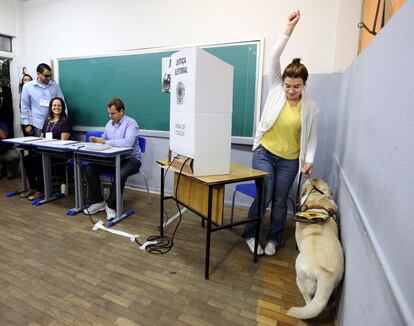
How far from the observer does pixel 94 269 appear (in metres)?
2.00

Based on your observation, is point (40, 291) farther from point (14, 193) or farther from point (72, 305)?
point (14, 193)

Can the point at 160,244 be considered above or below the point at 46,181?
below

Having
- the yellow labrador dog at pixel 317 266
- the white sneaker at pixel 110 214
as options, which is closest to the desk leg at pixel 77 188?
the white sneaker at pixel 110 214

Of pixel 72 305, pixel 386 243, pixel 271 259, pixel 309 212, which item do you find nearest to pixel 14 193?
pixel 72 305

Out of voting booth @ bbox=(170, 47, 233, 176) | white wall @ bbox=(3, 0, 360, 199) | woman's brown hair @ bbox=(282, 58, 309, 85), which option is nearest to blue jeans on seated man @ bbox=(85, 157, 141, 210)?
white wall @ bbox=(3, 0, 360, 199)

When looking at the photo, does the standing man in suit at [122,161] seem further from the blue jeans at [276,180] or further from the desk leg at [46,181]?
the blue jeans at [276,180]

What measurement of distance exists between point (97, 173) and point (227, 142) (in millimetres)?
1756

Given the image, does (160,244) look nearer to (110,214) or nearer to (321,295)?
(110,214)

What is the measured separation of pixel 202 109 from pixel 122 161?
1.55m

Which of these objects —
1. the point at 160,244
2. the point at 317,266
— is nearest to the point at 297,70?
the point at 317,266

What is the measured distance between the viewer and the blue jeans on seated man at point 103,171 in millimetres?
2885

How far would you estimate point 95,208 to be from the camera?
9.97 feet

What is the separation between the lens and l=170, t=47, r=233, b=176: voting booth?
167cm

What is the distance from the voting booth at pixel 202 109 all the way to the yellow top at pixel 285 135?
16.1 inches
